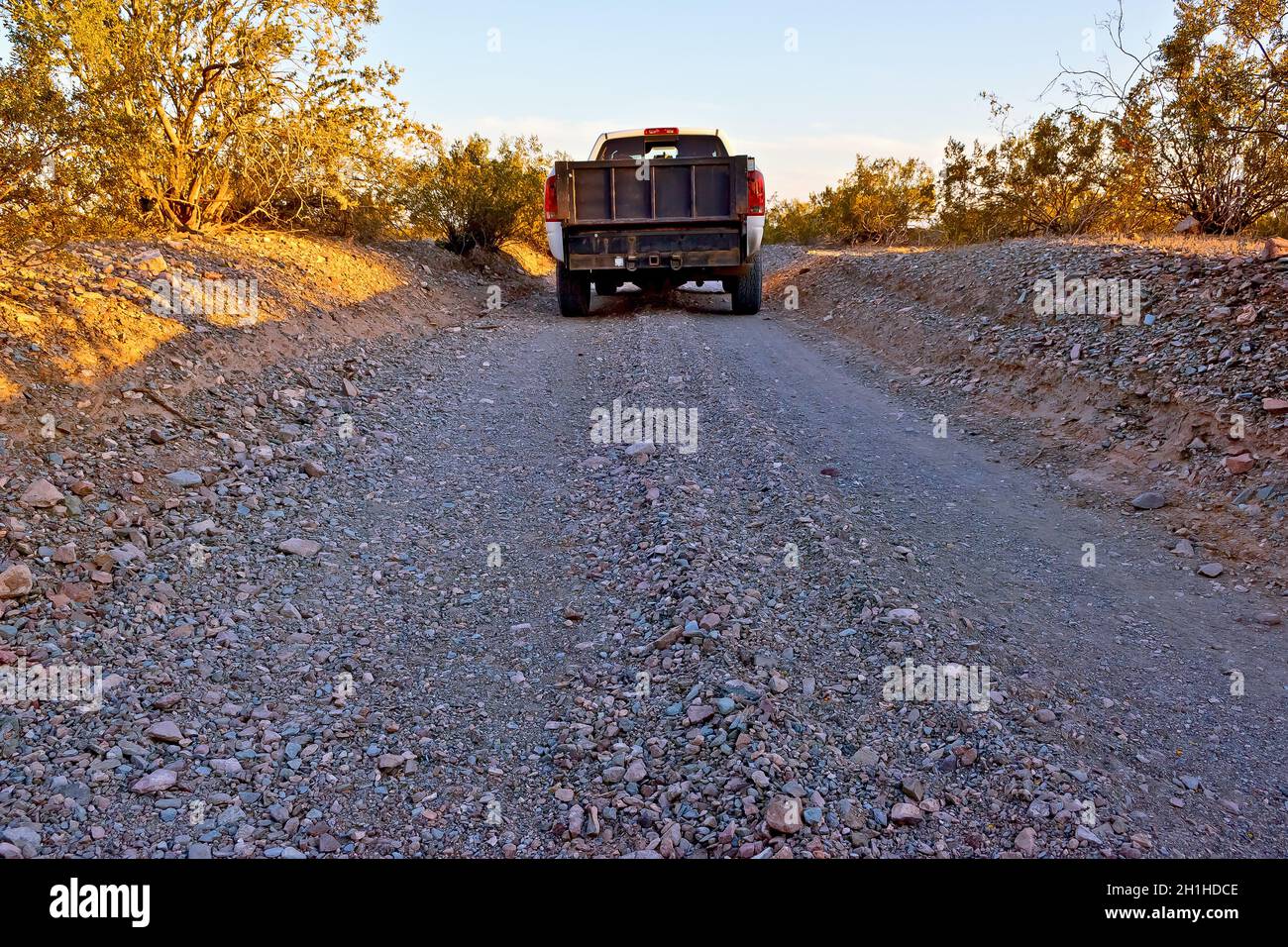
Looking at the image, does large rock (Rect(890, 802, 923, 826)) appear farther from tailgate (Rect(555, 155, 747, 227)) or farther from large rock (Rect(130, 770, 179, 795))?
tailgate (Rect(555, 155, 747, 227))

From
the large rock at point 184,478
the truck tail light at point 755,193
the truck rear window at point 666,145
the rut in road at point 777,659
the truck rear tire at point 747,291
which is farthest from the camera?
the truck rear window at point 666,145

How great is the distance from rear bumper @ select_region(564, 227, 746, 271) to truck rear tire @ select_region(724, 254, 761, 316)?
1180 millimetres

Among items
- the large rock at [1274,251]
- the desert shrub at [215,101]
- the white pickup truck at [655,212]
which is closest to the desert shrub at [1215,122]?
the large rock at [1274,251]

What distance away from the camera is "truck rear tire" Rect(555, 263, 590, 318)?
1082 cm

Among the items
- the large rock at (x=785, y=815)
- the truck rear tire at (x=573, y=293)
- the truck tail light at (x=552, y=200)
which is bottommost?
the large rock at (x=785, y=815)

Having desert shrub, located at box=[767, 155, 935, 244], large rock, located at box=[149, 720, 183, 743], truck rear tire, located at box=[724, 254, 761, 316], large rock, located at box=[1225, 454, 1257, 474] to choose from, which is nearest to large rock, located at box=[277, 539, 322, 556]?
large rock, located at box=[149, 720, 183, 743]

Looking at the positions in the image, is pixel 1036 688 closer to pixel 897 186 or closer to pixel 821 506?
pixel 821 506

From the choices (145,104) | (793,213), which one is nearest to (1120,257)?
(145,104)

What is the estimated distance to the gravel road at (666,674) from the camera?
222cm

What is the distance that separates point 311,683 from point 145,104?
738cm

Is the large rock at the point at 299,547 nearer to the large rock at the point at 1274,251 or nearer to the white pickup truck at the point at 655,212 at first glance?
the white pickup truck at the point at 655,212

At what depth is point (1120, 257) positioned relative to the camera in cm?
702

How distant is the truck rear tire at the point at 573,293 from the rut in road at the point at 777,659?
5802 millimetres

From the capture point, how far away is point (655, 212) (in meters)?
9.91
